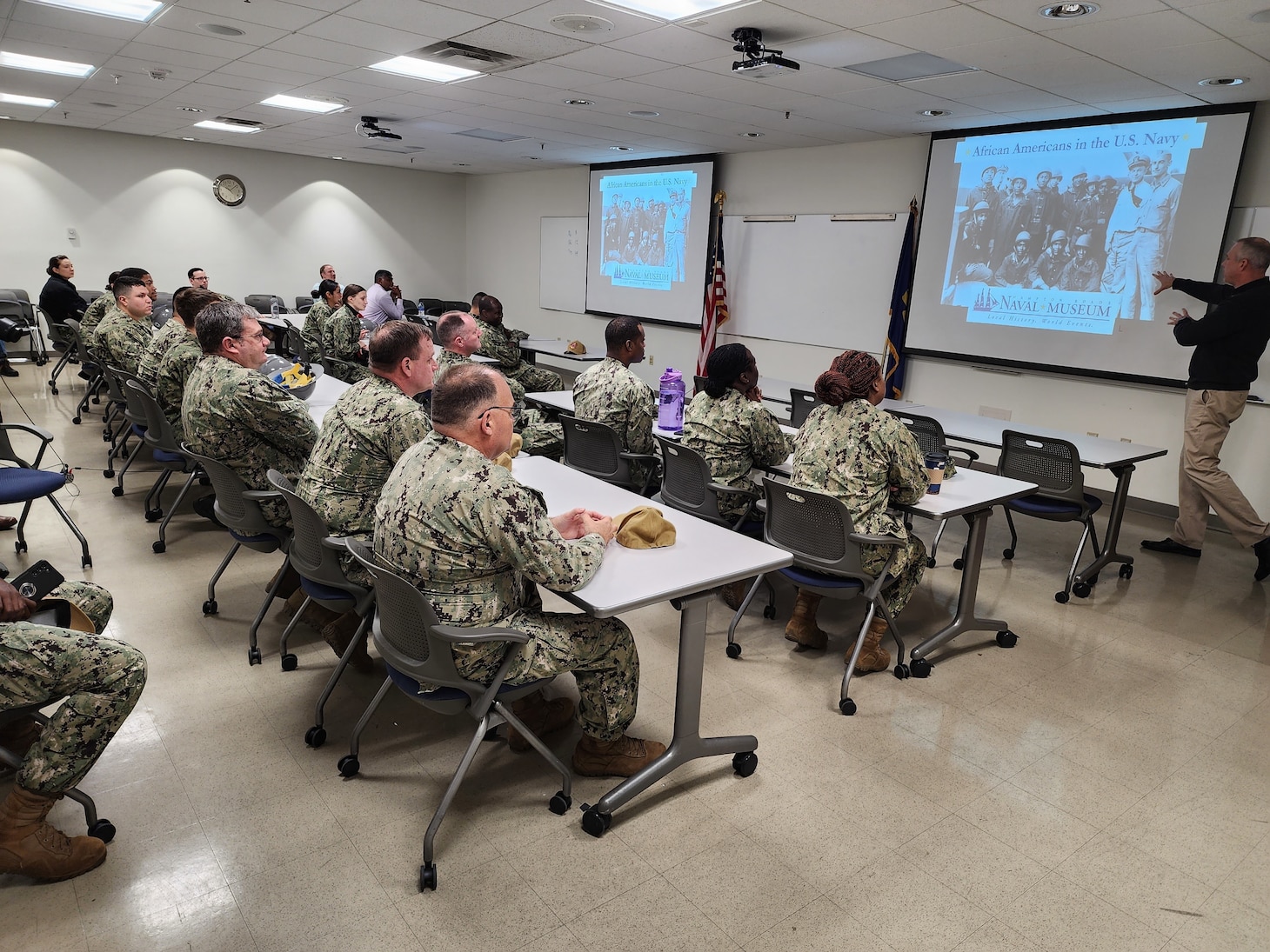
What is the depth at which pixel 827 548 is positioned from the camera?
10.3ft

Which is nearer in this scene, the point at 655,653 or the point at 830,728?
the point at 830,728

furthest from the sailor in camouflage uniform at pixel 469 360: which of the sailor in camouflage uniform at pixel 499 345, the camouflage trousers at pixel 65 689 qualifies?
the camouflage trousers at pixel 65 689

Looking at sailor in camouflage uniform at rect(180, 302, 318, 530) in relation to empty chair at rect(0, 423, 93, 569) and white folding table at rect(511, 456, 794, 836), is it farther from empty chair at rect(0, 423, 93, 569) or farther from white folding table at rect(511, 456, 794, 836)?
white folding table at rect(511, 456, 794, 836)

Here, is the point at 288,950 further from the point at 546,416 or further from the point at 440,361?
the point at 546,416

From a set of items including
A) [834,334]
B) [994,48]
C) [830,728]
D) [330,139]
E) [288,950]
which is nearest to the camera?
[288,950]

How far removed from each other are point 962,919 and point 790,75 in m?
4.83

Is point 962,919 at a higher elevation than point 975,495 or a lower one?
lower

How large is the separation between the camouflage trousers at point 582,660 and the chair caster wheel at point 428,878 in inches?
19.8

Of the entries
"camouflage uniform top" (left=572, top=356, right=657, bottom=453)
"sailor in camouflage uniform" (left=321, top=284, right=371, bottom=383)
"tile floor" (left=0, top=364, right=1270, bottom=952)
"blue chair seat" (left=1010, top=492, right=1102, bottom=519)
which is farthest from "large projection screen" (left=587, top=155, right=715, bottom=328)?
"tile floor" (left=0, top=364, right=1270, bottom=952)

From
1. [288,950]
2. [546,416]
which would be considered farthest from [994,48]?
[288,950]

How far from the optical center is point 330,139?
384 inches

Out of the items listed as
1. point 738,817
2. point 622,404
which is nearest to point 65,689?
point 738,817

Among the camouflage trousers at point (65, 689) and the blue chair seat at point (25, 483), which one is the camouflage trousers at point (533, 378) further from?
the camouflage trousers at point (65, 689)

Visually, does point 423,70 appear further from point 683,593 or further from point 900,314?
point 683,593
